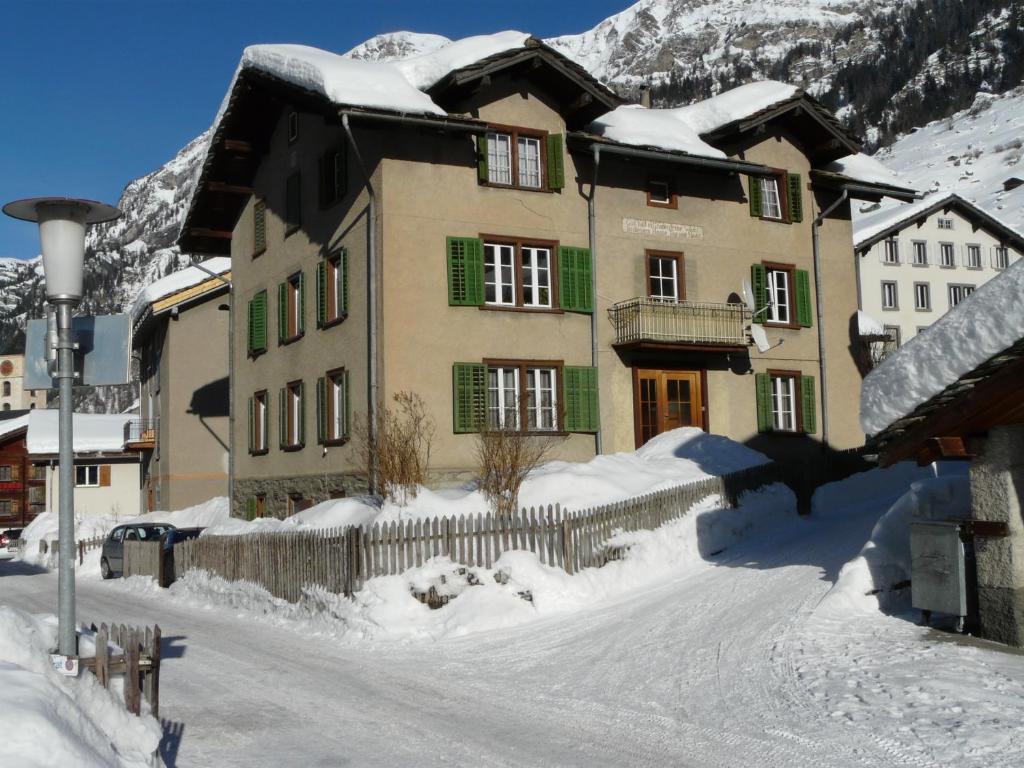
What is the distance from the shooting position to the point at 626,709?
9492 mm

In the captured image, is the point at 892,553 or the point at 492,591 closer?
the point at 892,553

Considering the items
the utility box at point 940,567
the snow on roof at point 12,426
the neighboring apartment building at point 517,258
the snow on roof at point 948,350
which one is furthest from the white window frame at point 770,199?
the snow on roof at point 12,426

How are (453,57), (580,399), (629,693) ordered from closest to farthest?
1. (629,693)
2. (453,57)
3. (580,399)

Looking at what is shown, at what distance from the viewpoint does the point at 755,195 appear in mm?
28875

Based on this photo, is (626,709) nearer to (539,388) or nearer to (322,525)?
(322,525)

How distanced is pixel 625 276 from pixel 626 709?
1771 centimetres

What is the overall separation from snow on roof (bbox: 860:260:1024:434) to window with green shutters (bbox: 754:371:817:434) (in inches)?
681

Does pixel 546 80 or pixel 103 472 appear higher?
pixel 546 80

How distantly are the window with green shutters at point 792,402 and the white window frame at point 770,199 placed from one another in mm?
4219

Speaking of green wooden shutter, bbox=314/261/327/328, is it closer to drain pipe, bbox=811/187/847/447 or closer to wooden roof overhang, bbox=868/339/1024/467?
drain pipe, bbox=811/187/847/447

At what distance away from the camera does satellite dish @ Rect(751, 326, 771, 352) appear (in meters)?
26.9

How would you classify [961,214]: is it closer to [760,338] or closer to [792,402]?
[792,402]

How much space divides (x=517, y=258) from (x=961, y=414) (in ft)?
49.5

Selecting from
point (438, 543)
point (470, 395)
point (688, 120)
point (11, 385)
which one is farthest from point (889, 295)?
point (11, 385)
